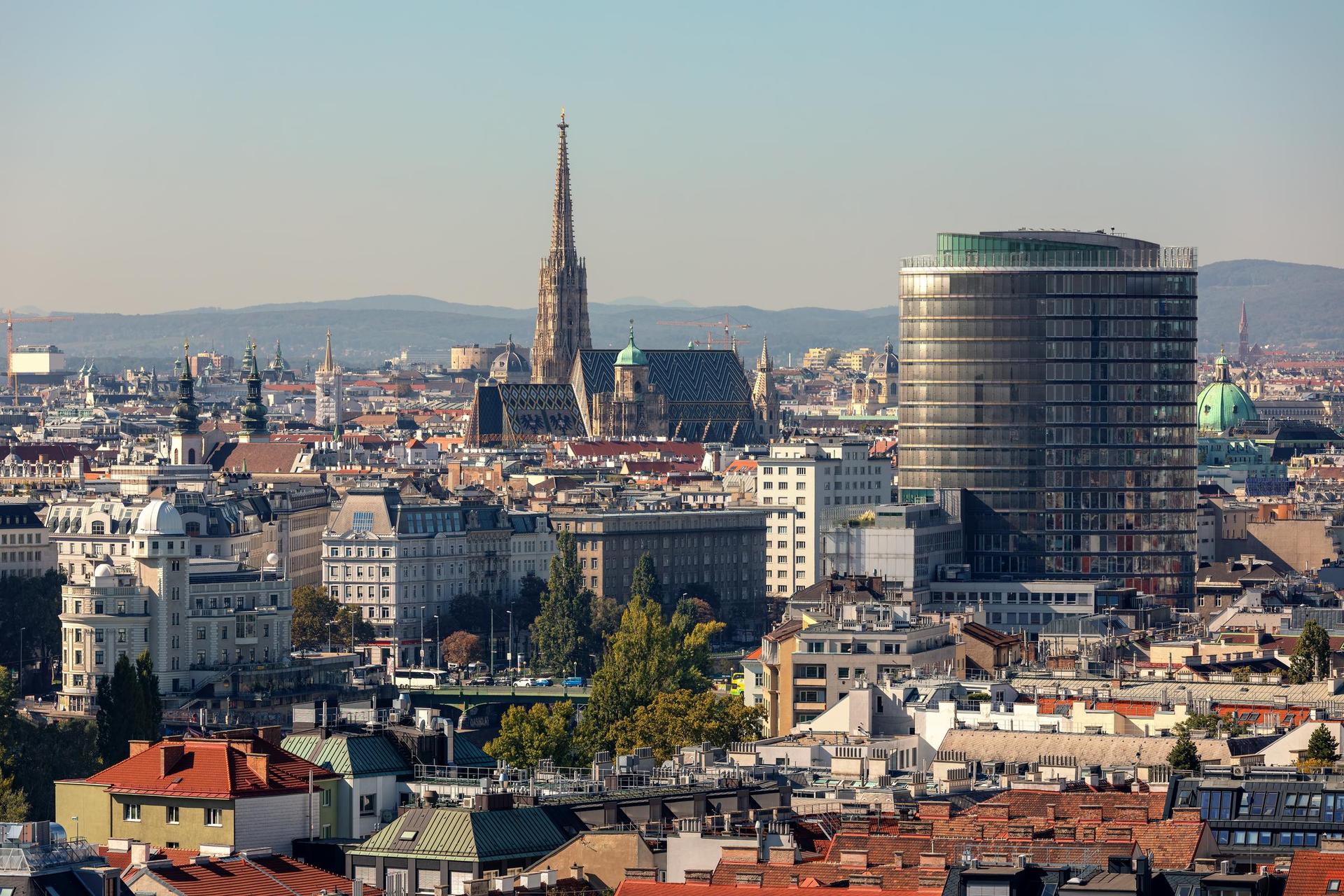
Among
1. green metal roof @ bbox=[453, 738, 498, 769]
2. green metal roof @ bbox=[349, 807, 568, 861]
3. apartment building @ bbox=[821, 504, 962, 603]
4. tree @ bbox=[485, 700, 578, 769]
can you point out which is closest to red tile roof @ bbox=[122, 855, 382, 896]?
green metal roof @ bbox=[349, 807, 568, 861]

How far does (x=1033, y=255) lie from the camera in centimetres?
17262

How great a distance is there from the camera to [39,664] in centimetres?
17800

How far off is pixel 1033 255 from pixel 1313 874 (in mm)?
124217

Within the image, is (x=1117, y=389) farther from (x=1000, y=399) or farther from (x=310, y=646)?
(x=310, y=646)

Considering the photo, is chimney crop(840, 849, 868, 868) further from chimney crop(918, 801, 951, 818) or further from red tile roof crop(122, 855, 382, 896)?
red tile roof crop(122, 855, 382, 896)

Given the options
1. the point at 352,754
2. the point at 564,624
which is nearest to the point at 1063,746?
the point at 352,754

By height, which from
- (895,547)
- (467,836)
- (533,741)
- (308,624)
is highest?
(467,836)

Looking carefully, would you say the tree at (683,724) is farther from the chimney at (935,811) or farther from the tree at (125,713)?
the chimney at (935,811)

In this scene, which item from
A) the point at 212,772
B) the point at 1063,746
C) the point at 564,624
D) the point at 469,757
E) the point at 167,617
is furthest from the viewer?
the point at 564,624

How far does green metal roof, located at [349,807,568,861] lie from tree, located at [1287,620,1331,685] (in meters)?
48.1

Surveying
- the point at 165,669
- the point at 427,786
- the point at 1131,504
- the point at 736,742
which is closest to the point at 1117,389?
the point at 1131,504

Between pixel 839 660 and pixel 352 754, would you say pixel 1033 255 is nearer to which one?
pixel 839 660

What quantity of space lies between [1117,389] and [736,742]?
266ft

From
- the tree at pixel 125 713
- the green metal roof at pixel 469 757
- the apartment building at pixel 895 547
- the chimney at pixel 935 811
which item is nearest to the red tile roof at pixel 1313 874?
the chimney at pixel 935 811
